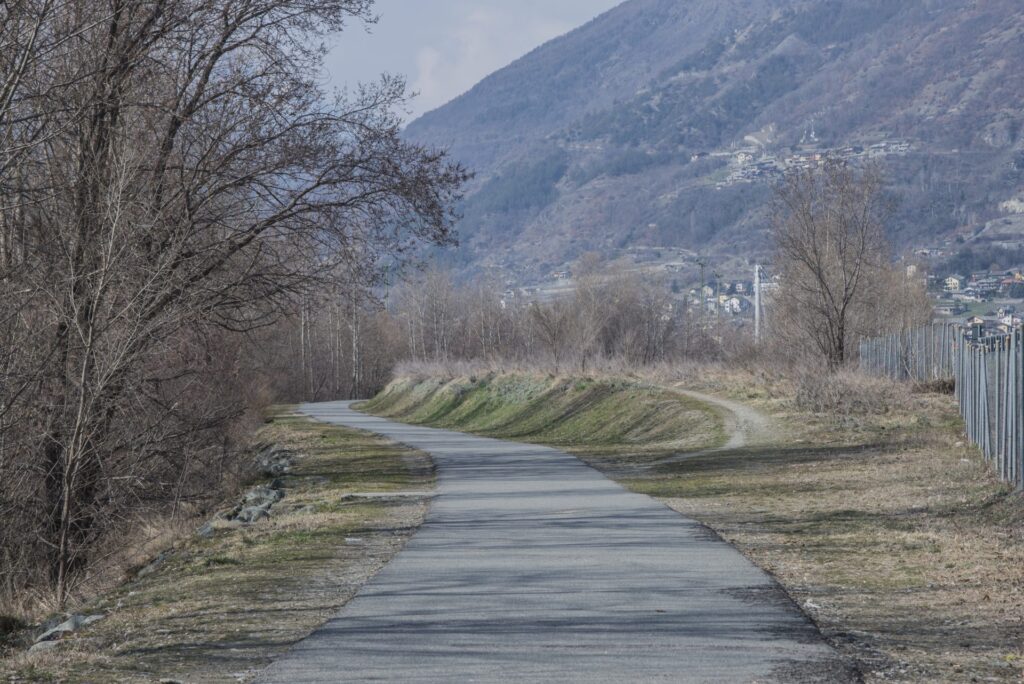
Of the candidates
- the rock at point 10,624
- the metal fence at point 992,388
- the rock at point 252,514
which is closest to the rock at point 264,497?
the rock at point 252,514

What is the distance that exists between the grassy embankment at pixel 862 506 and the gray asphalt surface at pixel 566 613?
1.75 ft

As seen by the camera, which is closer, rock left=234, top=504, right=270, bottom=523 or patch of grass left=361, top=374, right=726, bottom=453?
rock left=234, top=504, right=270, bottom=523

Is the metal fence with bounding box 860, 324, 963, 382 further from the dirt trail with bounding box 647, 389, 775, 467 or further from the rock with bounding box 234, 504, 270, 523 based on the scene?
the rock with bounding box 234, 504, 270, 523

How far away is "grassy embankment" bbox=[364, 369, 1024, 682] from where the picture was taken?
374 inches

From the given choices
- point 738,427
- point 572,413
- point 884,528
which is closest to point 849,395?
point 738,427

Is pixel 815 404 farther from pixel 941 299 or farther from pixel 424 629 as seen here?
pixel 941 299

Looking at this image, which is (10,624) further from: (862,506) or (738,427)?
(738,427)

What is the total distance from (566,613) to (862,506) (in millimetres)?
8271

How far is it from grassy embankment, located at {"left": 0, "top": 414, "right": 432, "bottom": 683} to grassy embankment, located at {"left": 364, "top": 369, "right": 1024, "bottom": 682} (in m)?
3.84

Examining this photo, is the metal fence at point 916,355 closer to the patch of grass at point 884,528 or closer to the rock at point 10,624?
the patch of grass at point 884,528

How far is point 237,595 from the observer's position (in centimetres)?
1172

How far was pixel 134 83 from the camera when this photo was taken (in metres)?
20.1

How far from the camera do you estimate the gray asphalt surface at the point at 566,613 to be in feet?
27.5

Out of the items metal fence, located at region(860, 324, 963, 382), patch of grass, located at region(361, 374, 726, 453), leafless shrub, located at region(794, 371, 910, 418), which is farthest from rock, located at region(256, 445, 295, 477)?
metal fence, located at region(860, 324, 963, 382)
